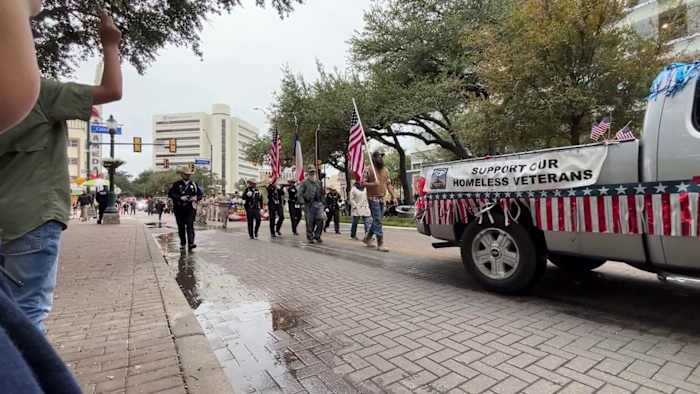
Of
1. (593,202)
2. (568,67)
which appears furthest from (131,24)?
(568,67)

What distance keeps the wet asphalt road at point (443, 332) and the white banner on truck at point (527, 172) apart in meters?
1.27

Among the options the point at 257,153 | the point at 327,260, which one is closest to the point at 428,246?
the point at 327,260

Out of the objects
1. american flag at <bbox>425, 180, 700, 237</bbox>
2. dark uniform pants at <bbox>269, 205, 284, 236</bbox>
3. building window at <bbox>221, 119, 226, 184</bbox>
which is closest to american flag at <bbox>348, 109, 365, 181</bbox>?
dark uniform pants at <bbox>269, 205, 284, 236</bbox>

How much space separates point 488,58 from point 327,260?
420 inches

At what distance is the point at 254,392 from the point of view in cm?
249

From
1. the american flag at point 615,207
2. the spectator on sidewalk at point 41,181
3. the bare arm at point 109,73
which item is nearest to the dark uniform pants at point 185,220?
the american flag at point 615,207

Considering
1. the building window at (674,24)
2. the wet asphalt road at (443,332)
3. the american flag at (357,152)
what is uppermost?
the building window at (674,24)

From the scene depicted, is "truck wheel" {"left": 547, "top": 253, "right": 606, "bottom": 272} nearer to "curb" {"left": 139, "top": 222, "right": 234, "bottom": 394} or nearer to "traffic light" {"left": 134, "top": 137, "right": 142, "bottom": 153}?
"curb" {"left": 139, "top": 222, "right": 234, "bottom": 394}

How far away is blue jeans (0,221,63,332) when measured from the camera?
76.0 inches

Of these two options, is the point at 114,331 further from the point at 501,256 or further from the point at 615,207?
the point at 615,207

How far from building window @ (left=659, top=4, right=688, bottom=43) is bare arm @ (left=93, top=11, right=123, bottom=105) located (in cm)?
1610

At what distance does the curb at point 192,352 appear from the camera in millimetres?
2434

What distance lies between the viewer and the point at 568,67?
41.8 ft

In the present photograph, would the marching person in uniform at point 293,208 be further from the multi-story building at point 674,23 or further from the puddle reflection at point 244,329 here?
the multi-story building at point 674,23
